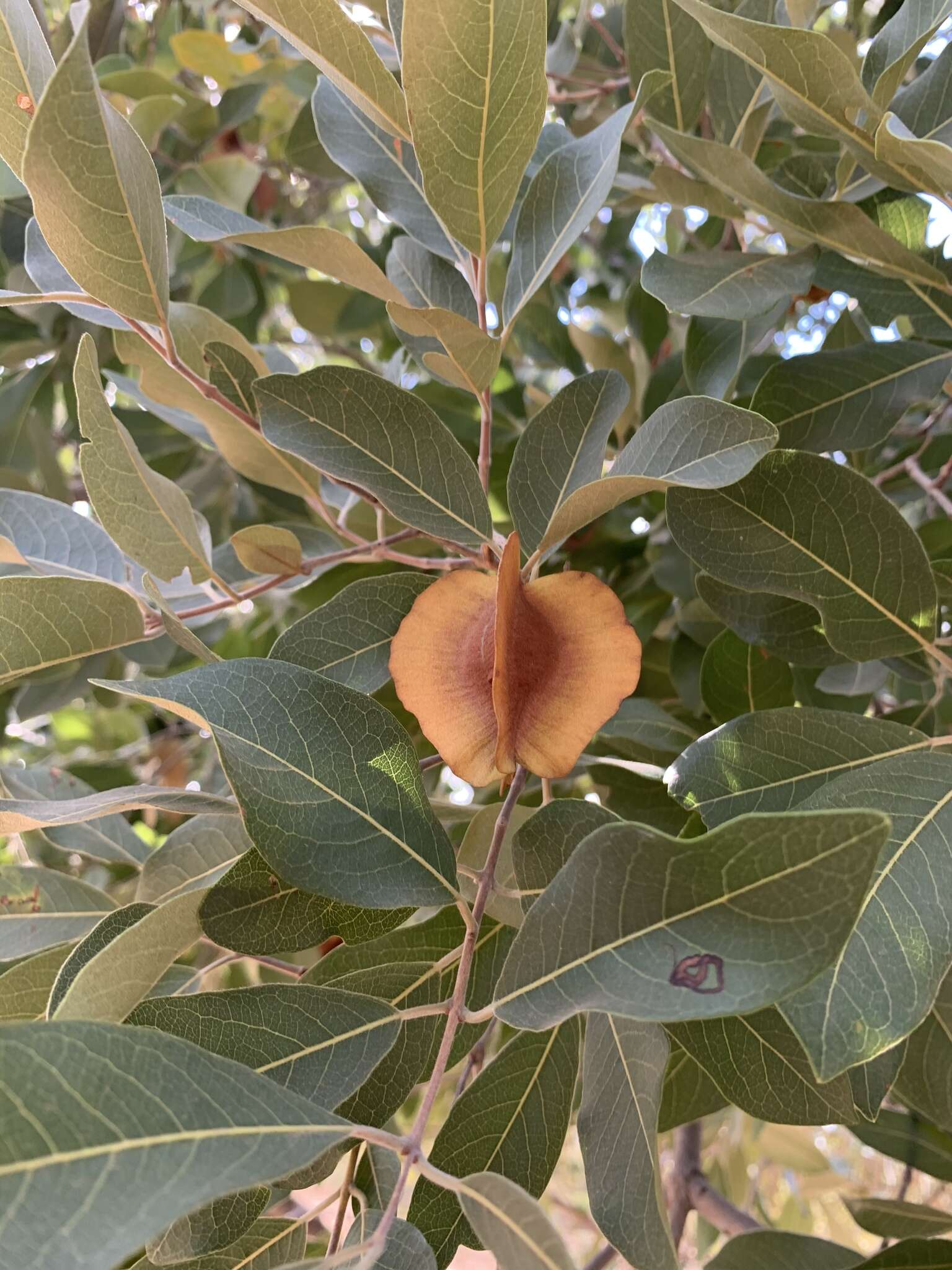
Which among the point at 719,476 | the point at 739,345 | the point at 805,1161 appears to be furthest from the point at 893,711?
the point at 805,1161

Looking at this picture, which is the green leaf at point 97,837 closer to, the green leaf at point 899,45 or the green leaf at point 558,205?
the green leaf at point 558,205

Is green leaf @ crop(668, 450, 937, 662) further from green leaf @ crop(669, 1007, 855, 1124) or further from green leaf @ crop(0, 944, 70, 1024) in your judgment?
green leaf @ crop(0, 944, 70, 1024)

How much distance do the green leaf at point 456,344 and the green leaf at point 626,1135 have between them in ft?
1.28

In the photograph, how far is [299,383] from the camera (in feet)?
1.90

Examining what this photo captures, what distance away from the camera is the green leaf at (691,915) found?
343 millimetres

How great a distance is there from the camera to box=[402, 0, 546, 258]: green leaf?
496 millimetres

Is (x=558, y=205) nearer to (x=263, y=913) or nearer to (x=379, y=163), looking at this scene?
(x=379, y=163)

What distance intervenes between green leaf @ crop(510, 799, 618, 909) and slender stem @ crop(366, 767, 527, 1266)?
0.02 meters

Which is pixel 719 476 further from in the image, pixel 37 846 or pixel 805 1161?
pixel 805 1161

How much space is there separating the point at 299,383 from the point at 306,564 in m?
0.18

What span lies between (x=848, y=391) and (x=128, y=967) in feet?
2.02

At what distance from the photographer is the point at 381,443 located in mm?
597

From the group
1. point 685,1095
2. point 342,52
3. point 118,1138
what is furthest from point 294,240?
point 685,1095

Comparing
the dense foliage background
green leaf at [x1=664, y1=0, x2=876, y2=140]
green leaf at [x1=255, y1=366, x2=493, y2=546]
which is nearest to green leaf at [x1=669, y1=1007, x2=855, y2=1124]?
the dense foliage background
